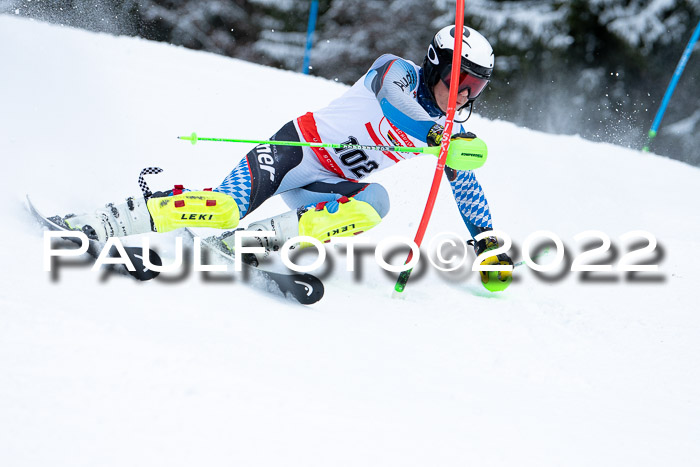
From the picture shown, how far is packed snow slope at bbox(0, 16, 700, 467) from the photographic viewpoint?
135cm

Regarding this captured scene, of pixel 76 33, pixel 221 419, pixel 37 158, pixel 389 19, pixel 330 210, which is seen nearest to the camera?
pixel 221 419

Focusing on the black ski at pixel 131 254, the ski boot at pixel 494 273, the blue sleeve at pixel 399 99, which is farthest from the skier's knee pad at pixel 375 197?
the black ski at pixel 131 254

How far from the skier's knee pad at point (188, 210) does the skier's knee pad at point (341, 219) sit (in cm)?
36

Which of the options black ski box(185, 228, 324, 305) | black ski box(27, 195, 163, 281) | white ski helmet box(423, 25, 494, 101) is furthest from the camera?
white ski helmet box(423, 25, 494, 101)

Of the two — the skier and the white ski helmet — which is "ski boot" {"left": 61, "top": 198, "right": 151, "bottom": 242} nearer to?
the skier

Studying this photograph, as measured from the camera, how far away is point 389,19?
15.0 m

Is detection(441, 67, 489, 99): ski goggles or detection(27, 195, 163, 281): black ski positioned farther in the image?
detection(441, 67, 489, 99): ski goggles

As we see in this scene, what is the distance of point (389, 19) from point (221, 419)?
47.9 feet

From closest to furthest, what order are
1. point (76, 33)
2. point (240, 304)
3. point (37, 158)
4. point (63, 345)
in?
point (63, 345) < point (240, 304) < point (37, 158) < point (76, 33)

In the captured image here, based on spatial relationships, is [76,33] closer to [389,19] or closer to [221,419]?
[221,419]

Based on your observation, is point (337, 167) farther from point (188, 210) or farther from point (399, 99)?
point (188, 210)

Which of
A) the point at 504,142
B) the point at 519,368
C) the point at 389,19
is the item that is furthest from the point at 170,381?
A: the point at 389,19

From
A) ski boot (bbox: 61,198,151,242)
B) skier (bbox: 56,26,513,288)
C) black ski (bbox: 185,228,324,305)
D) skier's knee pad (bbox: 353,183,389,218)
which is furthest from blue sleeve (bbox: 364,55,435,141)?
ski boot (bbox: 61,198,151,242)

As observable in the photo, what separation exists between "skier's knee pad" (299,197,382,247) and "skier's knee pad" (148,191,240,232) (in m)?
0.36
